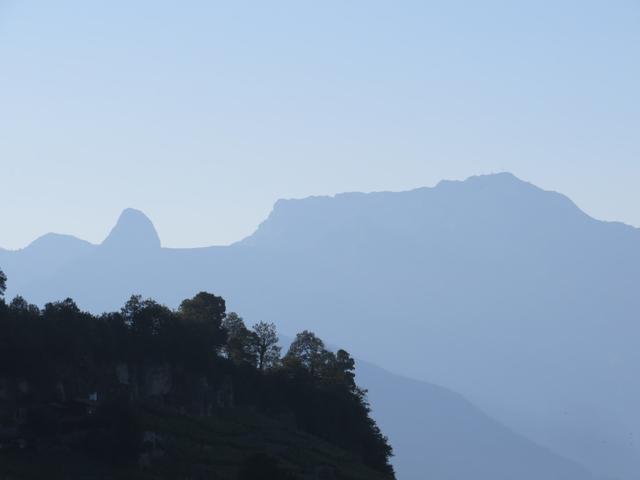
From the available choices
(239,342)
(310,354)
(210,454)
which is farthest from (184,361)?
(310,354)

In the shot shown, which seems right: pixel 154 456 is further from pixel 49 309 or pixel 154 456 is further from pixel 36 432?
pixel 49 309

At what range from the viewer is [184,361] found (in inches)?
4444

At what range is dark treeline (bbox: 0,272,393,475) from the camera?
3718 inches

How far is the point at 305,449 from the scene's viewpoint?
102 m

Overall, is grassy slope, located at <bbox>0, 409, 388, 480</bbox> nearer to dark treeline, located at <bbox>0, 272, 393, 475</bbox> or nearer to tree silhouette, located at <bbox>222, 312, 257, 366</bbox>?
dark treeline, located at <bbox>0, 272, 393, 475</bbox>

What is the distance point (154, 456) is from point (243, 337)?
158 ft

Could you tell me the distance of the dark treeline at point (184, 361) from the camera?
9444 centimetres

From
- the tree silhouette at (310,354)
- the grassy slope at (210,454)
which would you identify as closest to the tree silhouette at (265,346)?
the tree silhouette at (310,354)

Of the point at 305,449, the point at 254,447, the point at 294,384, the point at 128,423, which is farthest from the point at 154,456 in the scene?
the point at 294,384

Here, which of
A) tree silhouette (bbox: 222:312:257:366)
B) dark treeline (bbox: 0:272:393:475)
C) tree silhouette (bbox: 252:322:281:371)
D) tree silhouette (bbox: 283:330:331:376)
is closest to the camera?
dark treeline (bbox: 0:272:393:475)

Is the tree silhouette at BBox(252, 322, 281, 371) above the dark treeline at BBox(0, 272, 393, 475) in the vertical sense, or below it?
above

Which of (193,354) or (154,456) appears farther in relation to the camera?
(193,354)

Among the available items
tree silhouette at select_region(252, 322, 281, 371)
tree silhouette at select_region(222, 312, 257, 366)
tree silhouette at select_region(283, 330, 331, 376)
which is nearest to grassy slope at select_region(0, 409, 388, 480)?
tree silhouette at select_region(222, 312, 257, 366)

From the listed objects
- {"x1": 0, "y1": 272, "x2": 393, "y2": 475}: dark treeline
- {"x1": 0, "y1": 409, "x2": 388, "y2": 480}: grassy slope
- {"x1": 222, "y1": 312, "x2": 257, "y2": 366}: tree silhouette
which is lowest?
{"x1": 0, "y1": 409, "x2": 388, "y2": 480}: grassy slope
